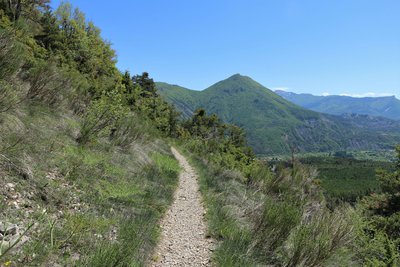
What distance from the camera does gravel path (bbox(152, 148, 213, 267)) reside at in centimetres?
643

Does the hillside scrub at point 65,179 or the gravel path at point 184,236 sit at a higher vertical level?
Answer: the hillside scrub at point 65,179

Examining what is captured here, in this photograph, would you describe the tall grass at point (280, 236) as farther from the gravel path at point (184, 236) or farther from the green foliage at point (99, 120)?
the green foliage at point (99, 120)

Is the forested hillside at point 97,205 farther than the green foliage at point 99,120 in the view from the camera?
No

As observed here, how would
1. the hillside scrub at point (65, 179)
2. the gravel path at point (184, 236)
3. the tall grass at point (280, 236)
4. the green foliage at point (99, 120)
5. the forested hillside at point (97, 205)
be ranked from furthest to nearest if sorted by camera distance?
1. the green foliage at point (99, 120)
2. the gravel path at point (184, 236)
3. the tall grass at point (280, 236)
4. the forested hillside at point (97, 205)
5. the hillside scrub at point (65, 179)

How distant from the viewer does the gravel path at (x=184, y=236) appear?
21.1ft

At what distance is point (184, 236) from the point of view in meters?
7.87

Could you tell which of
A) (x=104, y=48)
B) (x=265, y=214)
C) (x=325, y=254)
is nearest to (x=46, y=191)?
(x=265, y=214)

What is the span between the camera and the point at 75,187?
6711 mm

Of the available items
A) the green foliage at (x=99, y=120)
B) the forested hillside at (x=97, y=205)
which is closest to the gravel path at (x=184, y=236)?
the forested hillside at (x=97, y=205)

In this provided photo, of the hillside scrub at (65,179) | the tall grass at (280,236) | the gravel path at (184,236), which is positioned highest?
the hillside scrub at (65,179)

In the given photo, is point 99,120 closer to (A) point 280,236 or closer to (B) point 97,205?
(B) point 97,205

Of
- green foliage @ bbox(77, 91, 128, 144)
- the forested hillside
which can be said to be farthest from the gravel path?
green foliage @ bbox(77, 91, 128, 144)

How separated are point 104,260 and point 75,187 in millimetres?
3036

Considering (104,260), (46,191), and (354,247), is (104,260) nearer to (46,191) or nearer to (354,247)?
(46,191)
